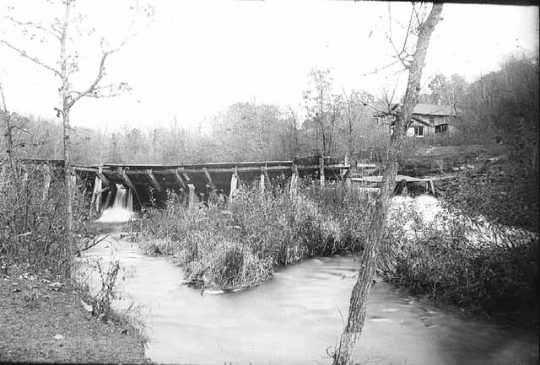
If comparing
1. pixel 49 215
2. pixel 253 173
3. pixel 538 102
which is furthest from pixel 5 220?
pixel 253 173

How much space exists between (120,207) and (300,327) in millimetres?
13098

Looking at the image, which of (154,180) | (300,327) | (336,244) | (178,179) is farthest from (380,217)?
(154,180)

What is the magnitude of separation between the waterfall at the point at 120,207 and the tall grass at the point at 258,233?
5.53 m

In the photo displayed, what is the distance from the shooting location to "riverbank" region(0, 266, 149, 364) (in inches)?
94.5

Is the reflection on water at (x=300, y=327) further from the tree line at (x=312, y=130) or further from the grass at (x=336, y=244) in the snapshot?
the tree line at (x=312, y=130)

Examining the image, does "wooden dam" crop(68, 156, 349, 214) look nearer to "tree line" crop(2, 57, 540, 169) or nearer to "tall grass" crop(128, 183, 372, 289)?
"tree line" crop(2, 57, 540, 169)

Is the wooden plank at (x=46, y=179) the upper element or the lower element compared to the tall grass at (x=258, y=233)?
upper

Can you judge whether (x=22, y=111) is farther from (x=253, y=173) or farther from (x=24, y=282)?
(x=253, y=173)

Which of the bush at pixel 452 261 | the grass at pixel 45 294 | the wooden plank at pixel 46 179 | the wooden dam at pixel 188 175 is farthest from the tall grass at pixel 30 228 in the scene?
the wooden dam at pixel 188 175

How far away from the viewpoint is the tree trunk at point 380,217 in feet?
9.27

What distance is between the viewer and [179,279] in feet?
23.1

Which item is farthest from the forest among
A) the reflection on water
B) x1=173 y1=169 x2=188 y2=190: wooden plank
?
x1=173 y1=169 x2=188 y2=190: wooden plank

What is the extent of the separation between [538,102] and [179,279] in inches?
254

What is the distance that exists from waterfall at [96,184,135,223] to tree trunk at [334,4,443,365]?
13569mm
